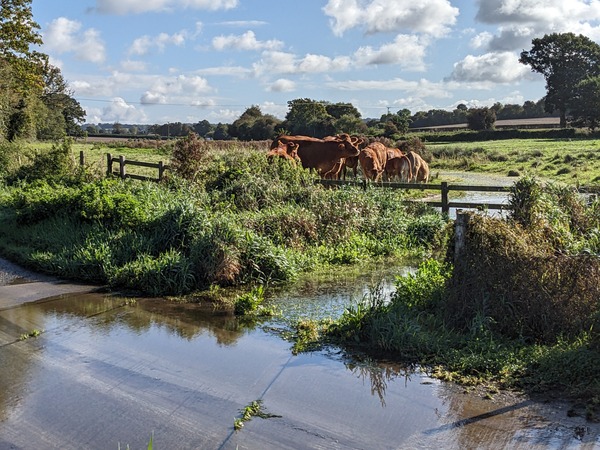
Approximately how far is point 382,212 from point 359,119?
50844 mm

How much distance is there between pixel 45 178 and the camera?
19.5 meters

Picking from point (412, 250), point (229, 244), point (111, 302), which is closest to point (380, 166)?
point (412, 250)

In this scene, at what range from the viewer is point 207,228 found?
11.8 metres

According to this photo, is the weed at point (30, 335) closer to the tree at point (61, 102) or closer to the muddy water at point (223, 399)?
A: the muddy water at point (223, 399)

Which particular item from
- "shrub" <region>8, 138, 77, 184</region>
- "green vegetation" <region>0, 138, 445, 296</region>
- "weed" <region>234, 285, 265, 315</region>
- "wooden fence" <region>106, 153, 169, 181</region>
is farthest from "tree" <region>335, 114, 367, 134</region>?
"weed" <region>234, 285, 265, 315</region>

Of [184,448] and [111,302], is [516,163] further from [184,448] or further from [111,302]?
[184,448]

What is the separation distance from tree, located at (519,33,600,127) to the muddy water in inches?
3515

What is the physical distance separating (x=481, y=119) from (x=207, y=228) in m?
74.2

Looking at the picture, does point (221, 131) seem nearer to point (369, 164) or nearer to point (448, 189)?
point (369, 164)

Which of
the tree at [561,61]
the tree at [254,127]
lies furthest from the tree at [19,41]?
the tree at [561,61]

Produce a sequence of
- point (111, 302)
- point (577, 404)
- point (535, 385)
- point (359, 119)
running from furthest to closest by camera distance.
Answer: point (359, 119) → point (111, 302) → point (535, 385) → point (577, 404)

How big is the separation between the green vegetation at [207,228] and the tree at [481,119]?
6789 centimetres

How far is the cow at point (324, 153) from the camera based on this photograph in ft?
78.6

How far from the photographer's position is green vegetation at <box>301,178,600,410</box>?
6742 mm
